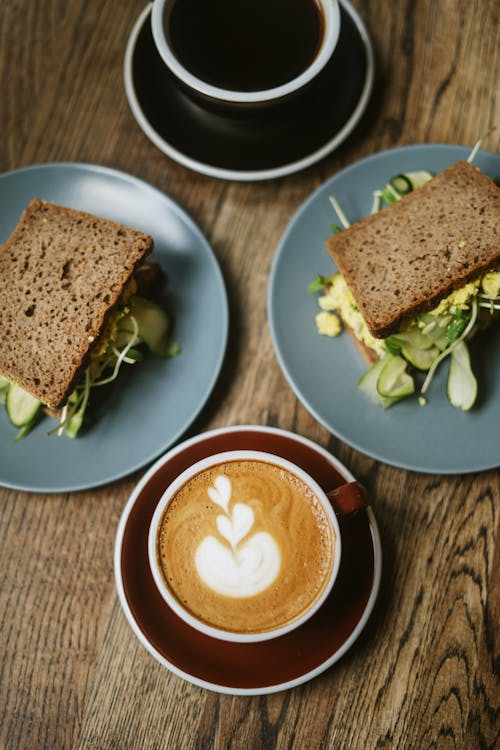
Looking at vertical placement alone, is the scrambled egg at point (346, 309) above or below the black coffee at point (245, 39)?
below

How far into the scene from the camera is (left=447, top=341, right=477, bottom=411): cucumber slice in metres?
1.27

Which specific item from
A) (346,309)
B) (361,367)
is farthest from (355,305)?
(361,367)

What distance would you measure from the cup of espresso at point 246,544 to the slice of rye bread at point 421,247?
1.18ft

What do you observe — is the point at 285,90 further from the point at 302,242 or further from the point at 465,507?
the point at 465,507

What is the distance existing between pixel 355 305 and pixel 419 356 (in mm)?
163

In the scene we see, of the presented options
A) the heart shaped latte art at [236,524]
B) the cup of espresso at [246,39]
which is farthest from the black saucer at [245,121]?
the heart shaped latte art at [236,524]

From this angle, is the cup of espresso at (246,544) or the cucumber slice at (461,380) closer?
the cup of espresso at (246,544)

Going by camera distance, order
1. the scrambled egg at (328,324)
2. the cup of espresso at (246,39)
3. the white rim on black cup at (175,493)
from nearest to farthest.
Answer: the white rim on black cup at (175,493), the cup of espresso at (246,39), the scrambled egg at (328,324)

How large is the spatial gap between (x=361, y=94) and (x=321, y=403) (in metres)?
0.65

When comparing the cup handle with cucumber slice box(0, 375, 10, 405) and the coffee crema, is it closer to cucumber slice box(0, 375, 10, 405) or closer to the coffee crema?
the coffee crema

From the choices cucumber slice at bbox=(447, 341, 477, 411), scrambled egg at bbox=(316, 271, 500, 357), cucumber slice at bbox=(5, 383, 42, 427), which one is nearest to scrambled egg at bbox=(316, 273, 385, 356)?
scrambled egg at bbox=(316, 271, 500, 357)

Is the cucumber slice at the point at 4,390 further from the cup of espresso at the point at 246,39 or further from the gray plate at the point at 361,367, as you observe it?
the cup of espresso at the point at 246,39

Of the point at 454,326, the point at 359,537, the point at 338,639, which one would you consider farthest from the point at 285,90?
the point at 338,639

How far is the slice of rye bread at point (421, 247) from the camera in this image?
125 cm
